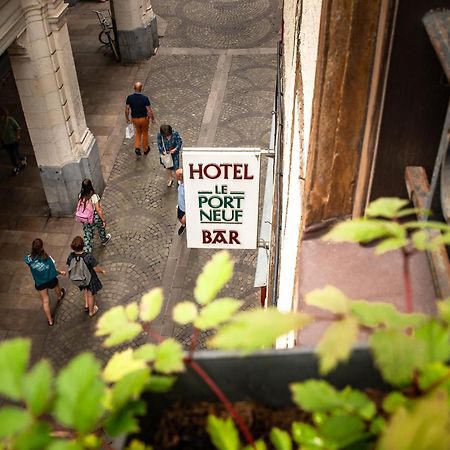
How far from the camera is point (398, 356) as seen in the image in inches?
40.6

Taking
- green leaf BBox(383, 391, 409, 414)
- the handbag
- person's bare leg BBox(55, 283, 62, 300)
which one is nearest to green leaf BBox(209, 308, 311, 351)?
green leaf BBox(383, 391, 409, 414)

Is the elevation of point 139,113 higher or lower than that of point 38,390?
lower

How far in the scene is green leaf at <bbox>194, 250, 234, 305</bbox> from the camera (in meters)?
1.32

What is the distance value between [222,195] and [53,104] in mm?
4202

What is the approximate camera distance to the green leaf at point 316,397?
1.11 metres

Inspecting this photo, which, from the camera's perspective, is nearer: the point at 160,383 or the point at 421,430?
the point at 421,430

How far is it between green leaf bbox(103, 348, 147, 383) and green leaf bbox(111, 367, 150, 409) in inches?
3.5

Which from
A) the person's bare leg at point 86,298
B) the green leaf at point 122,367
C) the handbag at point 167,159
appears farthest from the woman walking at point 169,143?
the green leaf at point 122,367

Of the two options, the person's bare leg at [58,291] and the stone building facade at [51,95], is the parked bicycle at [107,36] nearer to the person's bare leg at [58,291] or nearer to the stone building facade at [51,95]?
the stone building facade at [51,95]

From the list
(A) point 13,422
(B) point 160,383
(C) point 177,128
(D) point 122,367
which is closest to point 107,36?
(C) point 177,128

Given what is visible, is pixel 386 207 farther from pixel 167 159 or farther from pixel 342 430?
pixel 167 159

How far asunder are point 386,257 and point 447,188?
52 cm

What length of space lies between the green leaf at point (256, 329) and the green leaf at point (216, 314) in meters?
0.17

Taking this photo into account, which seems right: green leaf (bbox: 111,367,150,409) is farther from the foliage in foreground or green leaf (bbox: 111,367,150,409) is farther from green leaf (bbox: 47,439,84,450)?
green leaf (bbox: 47,439,84,450)
